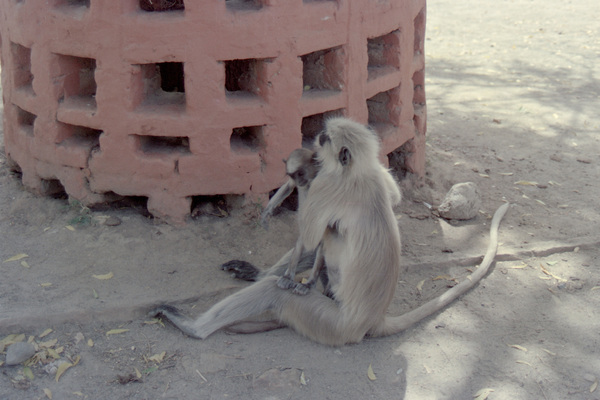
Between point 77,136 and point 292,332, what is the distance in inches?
73.1

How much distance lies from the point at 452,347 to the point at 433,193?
5.91ft

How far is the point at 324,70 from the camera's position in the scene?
14.1 ft

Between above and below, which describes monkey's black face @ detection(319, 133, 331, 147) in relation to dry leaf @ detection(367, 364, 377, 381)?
above

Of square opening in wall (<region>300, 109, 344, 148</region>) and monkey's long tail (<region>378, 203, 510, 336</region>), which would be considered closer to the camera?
monkey's long tail (<region>378, 203, 510, 336</region>)

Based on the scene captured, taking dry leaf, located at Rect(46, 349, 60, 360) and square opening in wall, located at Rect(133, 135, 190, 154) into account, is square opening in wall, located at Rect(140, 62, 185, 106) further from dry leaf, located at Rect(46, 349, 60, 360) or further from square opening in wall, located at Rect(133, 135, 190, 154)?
dry leaf, located at Rect(46, 349, 60, 360)

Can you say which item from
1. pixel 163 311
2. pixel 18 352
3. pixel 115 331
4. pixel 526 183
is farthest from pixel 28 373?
pixel 526 183

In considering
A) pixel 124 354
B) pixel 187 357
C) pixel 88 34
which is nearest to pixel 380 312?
pixel 187 357

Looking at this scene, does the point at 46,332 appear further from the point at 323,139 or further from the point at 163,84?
the point at 163,84

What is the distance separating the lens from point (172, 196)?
13.5 ft

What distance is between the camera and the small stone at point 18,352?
3.26 meters

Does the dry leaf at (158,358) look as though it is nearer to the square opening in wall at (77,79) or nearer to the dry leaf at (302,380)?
the dry leaf at (302,380)

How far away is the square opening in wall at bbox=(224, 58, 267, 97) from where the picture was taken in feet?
13.1

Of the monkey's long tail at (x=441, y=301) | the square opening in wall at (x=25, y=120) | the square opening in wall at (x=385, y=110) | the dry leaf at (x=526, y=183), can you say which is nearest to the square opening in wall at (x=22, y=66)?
the square opening in wall at (x=25, y=120)

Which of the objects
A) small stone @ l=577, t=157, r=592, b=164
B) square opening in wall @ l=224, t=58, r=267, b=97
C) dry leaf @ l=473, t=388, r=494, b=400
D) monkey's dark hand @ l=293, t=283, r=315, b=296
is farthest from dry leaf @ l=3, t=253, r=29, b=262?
small stone @ l=577, t=157, r=592, b=164
